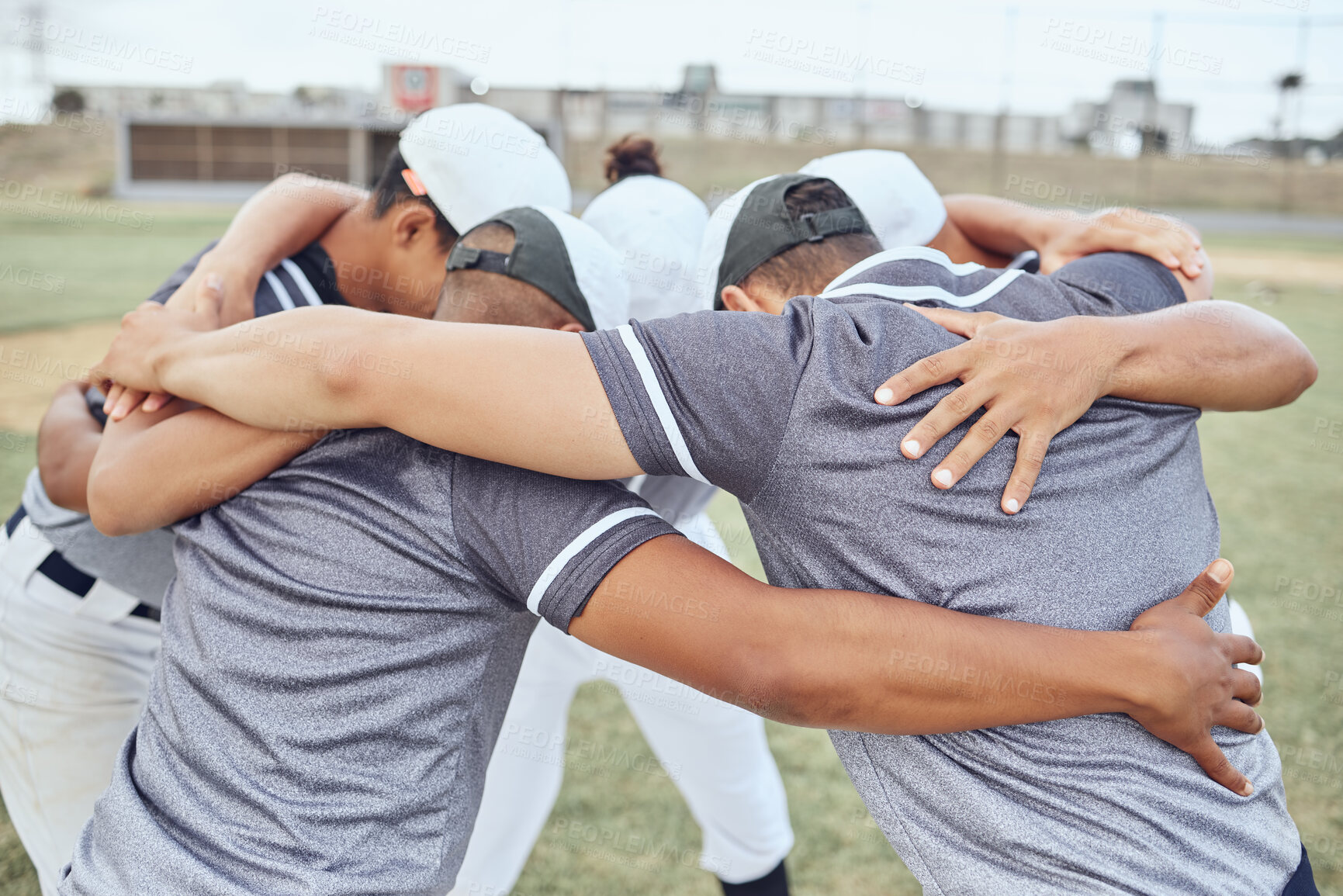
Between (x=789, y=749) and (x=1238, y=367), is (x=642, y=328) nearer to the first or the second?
(x=1238, y=367)

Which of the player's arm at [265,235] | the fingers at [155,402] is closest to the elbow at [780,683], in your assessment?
the fingers at [155,402]

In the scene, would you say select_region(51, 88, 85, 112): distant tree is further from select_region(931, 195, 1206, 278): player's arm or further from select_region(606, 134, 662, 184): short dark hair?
select_region(931, 195, 1206, 278): player's arm

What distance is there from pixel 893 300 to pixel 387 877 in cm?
121

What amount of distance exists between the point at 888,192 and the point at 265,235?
1.53 m

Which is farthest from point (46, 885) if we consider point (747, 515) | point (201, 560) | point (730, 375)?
point (730, 375)

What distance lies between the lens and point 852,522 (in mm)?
1337

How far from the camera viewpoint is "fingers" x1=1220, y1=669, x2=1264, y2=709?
142cm

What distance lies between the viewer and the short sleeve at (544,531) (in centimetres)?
133

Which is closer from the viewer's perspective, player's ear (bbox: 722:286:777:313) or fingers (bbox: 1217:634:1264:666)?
fingers (bbox: 1217:634:1264:666)

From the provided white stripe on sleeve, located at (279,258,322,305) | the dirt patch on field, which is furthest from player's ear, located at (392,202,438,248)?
the dirt patch on field

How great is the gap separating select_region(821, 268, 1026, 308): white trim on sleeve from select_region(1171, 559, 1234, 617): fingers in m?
0.57

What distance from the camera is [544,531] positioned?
1.37 m

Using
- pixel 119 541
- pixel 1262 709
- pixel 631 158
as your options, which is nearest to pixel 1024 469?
pixel 631 158

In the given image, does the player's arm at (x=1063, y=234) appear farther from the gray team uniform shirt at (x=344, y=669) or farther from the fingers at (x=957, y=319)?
the gray team uniform shirt at (x=344, y=669)
